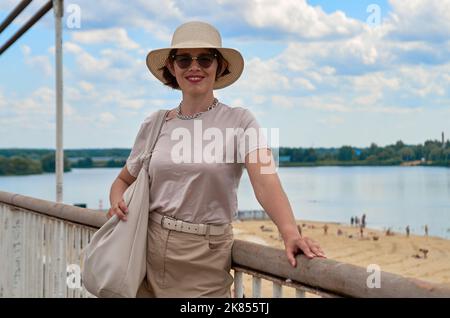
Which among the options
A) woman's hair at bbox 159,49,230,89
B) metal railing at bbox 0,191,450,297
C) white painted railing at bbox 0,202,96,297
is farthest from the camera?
white painted railing at bbox 0,202,96,297

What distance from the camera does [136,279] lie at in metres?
1.94

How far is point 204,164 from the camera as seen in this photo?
185 cm

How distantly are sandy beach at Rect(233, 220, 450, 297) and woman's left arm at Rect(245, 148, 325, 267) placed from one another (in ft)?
79.0

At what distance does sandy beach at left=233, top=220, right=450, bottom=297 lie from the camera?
2903cm

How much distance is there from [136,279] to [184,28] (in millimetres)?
808

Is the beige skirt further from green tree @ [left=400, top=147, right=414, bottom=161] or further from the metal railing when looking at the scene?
green tree @ [left=400, top=147, right=414, bottom=161]

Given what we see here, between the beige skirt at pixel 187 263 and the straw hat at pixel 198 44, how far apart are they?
0.54 m

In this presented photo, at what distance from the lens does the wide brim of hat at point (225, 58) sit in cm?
204

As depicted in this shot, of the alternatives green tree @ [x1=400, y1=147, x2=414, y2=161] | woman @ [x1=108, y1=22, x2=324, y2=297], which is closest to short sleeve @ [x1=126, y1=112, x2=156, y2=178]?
woman @ [x1=108, y1=22, x2=324, y2=297]

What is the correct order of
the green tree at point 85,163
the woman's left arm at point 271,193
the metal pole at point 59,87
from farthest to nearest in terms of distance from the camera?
the green tree at point 85,163, the metal pole at point 59,87, the woman's left arm at point 271,193

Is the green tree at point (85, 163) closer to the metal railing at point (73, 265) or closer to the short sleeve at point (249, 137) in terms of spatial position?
the metal railing at point (73, 265)

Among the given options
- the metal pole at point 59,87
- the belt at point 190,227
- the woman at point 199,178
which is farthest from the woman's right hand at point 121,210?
the metal pole at point 59,87

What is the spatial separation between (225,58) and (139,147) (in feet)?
1.36
